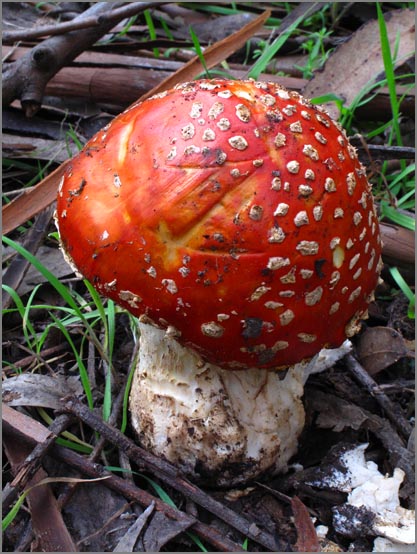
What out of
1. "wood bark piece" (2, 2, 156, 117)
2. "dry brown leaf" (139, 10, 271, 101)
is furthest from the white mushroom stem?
"wood bark piece" (2, 2, 156, 117)

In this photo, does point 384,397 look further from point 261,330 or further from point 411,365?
point 261,330

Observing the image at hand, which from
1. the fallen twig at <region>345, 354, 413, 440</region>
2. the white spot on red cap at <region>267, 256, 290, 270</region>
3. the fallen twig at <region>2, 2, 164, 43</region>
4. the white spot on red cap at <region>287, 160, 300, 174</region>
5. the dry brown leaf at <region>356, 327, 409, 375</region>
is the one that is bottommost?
the fallen twig at <region>345, 354, 413, 440</region>

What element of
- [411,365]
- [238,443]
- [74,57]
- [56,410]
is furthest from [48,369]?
[74,57]

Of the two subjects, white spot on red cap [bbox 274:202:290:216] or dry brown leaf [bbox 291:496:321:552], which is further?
dry brown leaf [bbox 291:496:321:552]

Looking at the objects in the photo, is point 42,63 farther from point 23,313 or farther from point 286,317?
point 286,317

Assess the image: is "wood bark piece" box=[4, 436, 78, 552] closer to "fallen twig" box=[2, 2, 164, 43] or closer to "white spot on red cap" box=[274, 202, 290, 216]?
"white spot on red cap" box=[274, 202, 290, 216]

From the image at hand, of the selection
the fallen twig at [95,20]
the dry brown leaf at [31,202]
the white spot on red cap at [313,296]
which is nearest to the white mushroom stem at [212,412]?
the white spot on red cap at [313,296]

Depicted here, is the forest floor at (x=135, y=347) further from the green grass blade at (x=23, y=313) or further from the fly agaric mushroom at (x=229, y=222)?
the fly agaric mushroom at (x=229, y=222)
